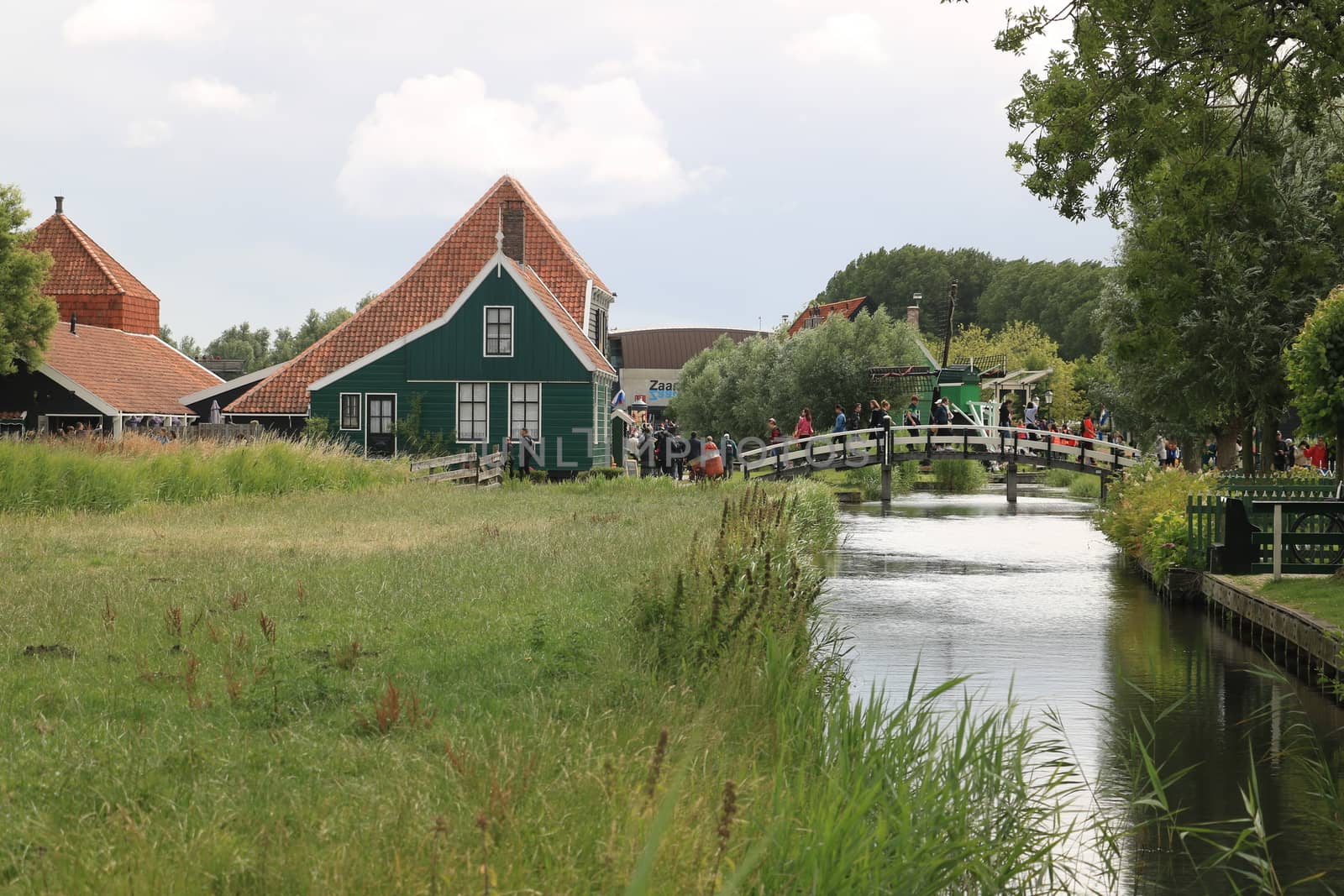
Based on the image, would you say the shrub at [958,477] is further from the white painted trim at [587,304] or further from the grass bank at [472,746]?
the grass bank at [472,746]

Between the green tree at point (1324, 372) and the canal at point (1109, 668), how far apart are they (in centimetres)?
266

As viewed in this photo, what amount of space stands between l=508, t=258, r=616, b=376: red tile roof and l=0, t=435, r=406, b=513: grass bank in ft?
30.3

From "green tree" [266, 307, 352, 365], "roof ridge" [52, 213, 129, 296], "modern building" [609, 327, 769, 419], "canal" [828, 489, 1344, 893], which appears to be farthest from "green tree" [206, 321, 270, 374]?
"canal" [828, 489, 1344, 893]

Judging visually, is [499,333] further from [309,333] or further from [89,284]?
[309,333]

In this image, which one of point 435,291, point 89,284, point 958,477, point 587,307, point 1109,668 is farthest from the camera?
point 89,284

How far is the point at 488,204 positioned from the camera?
43562 millimetres

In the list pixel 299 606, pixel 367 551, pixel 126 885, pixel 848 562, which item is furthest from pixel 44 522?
pixel 126 885

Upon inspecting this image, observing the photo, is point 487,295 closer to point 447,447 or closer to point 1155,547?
point 447,447

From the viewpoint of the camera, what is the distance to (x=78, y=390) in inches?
1754

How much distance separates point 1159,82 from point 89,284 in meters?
45.5

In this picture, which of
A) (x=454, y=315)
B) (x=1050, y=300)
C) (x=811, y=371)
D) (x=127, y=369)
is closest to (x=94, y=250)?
(x=127, y=369)

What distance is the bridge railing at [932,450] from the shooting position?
41844mm

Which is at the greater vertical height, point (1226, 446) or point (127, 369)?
point (127, 369)

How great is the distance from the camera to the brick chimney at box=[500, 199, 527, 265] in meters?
43.2
